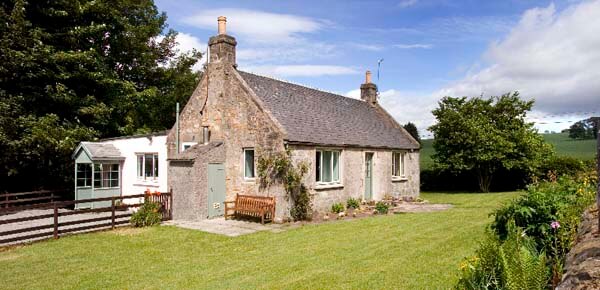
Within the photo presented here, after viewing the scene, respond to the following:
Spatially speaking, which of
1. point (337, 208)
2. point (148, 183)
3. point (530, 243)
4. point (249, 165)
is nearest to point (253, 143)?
point (249, 165)

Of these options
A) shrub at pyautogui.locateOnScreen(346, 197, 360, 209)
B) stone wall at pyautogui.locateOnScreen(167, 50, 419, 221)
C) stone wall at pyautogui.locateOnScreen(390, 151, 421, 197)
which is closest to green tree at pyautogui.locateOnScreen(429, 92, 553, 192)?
stone wall at pyautogui.locateOnScreen(390, 151, 421, 197)

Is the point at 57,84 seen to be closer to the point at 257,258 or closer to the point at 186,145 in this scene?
the point at 186,145

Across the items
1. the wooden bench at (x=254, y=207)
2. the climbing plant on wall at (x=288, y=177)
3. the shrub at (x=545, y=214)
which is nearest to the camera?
the shrub at (x=545, y=214)

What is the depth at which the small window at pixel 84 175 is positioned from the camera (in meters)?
20.4

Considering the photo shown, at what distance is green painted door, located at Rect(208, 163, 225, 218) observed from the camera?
16.2 meters

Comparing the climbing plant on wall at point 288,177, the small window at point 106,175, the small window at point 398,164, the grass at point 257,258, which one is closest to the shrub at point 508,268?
the grass at point 257,258

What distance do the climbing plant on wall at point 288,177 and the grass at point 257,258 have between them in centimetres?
191

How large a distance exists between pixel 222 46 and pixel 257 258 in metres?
10.8

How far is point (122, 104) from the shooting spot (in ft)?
87.8

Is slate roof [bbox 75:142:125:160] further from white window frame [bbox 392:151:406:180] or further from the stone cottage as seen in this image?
white window frame [bbox 392:151:406:180]

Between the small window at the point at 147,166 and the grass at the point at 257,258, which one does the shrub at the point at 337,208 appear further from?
the small window at the point at 147,166

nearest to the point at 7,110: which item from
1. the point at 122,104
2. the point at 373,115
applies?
the point at 122,104

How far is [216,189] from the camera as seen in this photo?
16.5 m

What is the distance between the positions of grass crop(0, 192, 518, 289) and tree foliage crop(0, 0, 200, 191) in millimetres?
11367
